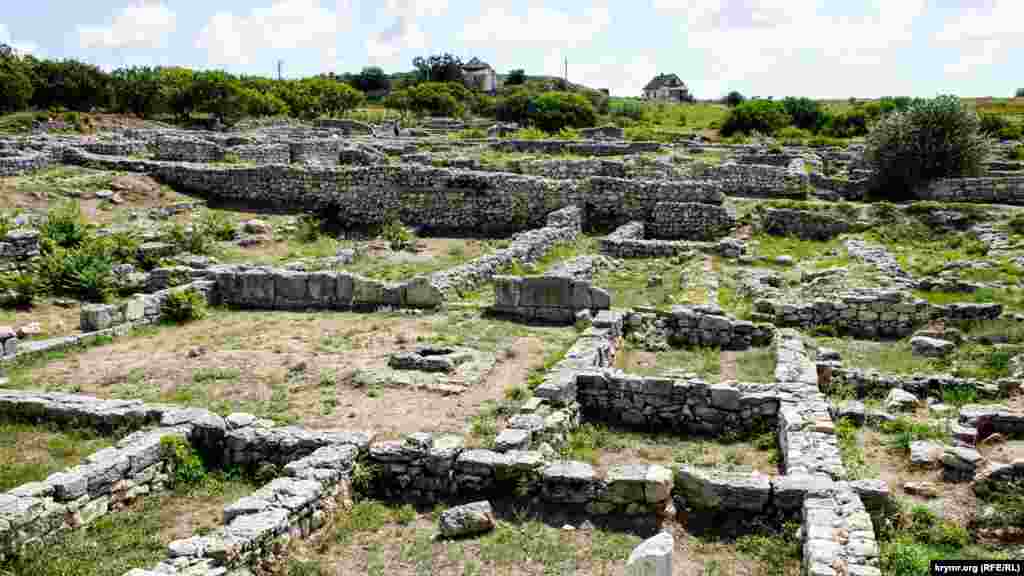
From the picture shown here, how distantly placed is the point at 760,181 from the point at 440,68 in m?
96.3

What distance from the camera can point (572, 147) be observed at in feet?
123

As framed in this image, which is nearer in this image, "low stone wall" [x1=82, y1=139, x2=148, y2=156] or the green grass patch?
the green grass patch

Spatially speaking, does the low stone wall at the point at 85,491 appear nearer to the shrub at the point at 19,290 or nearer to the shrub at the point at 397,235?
the shrub at the point at 19,290

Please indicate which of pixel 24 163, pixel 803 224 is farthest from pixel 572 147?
pixel 24 163

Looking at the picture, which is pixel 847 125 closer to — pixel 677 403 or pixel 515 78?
pixel 677 403

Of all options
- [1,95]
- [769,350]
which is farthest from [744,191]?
[1,95]

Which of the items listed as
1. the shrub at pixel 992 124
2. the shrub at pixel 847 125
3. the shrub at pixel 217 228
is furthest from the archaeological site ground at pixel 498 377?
the shrub at pixel 847 125

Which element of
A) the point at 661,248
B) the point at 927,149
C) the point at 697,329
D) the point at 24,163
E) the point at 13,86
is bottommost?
the point at 697,329

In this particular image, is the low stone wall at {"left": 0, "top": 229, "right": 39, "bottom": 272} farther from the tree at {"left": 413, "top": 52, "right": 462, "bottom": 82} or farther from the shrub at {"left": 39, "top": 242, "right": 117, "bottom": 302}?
the tree at {"left": 413, "top": 52, "right": 462, "bottom": 82}

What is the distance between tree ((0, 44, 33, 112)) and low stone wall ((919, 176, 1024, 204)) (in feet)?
199

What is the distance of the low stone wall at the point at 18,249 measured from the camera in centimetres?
1834

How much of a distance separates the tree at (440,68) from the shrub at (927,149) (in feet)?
309

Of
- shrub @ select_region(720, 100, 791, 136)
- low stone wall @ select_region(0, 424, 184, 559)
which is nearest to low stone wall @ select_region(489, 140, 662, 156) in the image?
shrub @ select_region(720, 100, 791, 136)

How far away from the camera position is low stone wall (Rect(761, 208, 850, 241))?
23.9 m
